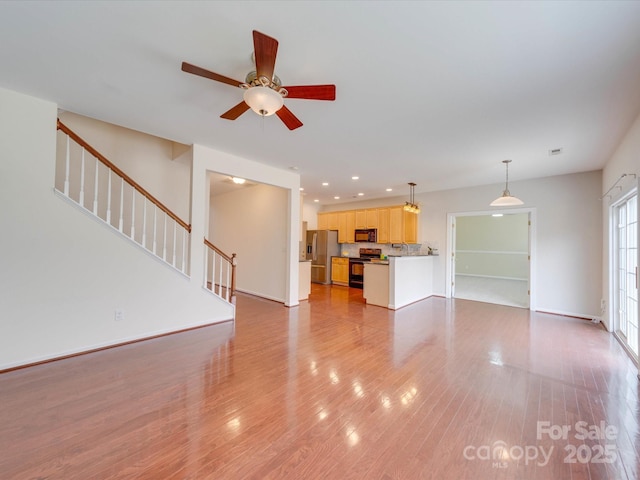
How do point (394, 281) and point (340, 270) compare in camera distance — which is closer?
point (394, 281)

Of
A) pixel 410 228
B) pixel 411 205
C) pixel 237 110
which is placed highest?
pixel 237 110

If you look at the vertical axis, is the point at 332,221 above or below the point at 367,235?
above

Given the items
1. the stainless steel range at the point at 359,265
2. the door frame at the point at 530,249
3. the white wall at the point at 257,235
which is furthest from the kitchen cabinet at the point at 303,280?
the door frame at the point at 530,249

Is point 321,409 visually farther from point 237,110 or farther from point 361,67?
point 361,67

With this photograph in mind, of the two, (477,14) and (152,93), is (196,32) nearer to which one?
(152,93)

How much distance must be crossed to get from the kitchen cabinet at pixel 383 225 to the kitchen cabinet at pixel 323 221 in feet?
6.59

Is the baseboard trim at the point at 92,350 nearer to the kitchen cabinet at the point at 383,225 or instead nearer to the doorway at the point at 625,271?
the kitchen cabinet at the point at 383,225

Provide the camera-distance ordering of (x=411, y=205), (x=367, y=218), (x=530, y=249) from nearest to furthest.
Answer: (x=530, y=249), (x=411, y=205), (x=367, y=218)

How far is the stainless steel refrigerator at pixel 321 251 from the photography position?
845 cm

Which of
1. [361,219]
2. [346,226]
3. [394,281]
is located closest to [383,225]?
[361,219]

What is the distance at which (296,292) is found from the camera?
5469mm

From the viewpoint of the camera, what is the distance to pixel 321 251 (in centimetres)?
852

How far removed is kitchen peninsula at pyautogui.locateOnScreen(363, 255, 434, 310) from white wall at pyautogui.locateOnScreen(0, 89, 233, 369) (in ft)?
13.6

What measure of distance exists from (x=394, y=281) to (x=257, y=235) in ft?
10.8
